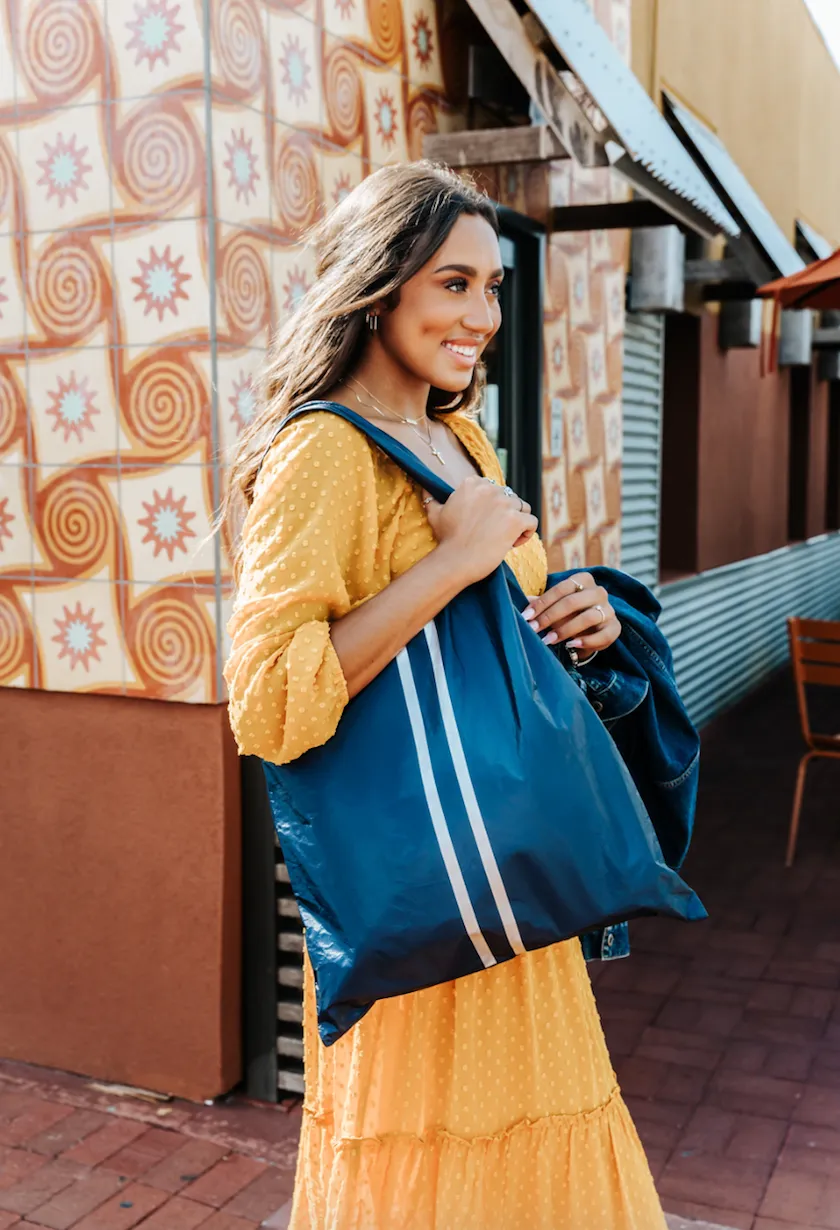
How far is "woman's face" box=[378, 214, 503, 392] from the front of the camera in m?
1.78

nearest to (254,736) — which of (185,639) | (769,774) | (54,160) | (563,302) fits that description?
(185,639)

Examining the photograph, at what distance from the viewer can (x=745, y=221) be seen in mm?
6027

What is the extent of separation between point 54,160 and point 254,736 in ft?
7.92

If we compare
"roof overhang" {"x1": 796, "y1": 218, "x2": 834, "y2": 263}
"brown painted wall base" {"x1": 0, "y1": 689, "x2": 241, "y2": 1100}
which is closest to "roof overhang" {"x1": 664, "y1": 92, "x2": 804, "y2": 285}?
"brown painted wall base" {"x1": 0, "y1": 689, "x2": 241, "y2": 1100}

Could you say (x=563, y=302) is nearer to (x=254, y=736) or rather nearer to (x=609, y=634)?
(x=609, y=634)

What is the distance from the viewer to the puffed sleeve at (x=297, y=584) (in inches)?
62.9

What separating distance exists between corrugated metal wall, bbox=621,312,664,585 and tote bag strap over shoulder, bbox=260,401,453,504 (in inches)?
207

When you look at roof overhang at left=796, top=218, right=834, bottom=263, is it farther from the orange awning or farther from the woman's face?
the woman's face

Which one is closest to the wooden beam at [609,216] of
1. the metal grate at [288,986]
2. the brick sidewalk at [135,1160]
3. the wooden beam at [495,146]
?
the wooden beam at [495,146]

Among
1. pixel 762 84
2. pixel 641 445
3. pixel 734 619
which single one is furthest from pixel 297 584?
pixel 762 84

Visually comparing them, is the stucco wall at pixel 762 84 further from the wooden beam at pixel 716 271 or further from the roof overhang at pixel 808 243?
the wooden beam at pixel 716 271

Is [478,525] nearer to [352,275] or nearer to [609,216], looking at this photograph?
[352,275]

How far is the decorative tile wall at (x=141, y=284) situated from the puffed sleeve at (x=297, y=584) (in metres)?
1.61

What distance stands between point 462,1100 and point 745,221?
5018mm
